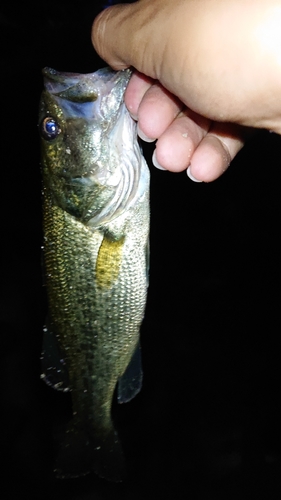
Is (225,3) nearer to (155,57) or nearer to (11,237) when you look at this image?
(155,57)

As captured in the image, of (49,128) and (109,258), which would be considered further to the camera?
(109,258)

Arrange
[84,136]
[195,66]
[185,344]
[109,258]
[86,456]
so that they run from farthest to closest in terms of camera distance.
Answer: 1. [185,344]
2. [86,456]
3. [109,258]
4. [84,136]
5. [195,66]

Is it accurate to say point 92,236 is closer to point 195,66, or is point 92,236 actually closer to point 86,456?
point 195,66

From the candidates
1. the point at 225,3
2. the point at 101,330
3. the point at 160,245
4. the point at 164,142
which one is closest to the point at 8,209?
the point at 160,245

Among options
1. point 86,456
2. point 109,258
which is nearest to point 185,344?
point 86,456

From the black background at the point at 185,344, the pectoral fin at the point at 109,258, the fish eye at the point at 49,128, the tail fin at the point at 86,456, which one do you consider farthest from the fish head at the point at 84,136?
the black background at the point at 185,344

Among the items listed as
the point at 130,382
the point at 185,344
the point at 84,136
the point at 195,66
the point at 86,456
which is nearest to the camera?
the point at 195,66
